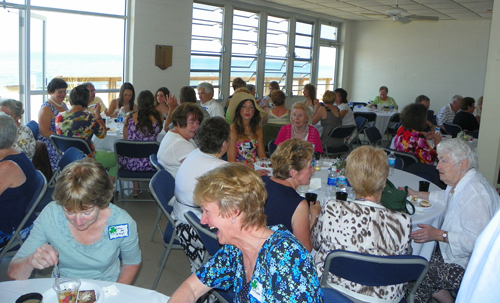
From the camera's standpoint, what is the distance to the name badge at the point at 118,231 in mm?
2076

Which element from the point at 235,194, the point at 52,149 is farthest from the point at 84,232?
the point at 52,149

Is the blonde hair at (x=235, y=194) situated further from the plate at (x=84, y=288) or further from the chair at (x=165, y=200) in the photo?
the chair at (x=165, y=200)

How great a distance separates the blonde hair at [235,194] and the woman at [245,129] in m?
2.89

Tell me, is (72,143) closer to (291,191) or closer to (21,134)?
(21,134)

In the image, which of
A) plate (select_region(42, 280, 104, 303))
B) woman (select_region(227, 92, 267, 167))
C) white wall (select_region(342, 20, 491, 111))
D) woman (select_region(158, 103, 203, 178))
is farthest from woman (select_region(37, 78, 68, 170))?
white wall (select_region(342, 20, 491, 111))

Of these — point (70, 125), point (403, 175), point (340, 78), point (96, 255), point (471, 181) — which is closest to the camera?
point (96, 255)

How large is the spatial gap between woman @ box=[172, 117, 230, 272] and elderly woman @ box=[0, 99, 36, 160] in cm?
165

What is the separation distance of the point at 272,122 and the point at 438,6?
5240 mm

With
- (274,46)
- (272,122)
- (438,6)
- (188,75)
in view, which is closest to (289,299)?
(272,122)

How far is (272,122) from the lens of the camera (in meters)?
6.71

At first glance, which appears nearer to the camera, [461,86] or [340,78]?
[461,86]

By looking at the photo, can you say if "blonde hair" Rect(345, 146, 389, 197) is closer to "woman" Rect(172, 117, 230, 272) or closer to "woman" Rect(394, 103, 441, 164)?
"woman" Rect(172, 117, 230, 272)

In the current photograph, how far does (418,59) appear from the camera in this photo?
1241 cm

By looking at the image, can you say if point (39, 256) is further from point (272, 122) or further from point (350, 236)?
point (272, 122)
